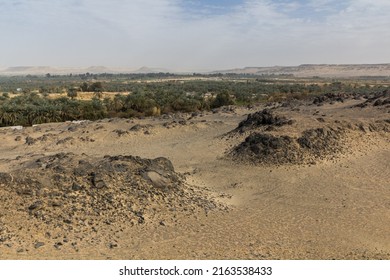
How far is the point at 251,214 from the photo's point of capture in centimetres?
1099

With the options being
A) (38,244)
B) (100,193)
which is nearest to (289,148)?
(100,193)

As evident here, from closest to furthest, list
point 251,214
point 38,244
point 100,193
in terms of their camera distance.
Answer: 1. point 38,244
2. point 100,193
3. point 251,214

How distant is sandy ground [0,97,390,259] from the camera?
335 inches

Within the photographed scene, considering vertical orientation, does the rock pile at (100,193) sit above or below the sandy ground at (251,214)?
above

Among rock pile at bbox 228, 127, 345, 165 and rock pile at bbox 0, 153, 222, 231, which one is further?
rock pile at bbox 228, 127, 345, 165

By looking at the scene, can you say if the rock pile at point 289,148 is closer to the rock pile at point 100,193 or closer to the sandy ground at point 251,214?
the sandy ground at point 251,214

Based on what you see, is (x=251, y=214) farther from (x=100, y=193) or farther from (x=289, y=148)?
(x=289, y=148)

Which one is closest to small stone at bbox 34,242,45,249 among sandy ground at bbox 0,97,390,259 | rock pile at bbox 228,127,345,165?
sandy ground at bbox 0,97,390,259

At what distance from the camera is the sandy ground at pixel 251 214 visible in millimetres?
8508

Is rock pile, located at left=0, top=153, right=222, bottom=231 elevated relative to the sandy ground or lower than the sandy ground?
elevated

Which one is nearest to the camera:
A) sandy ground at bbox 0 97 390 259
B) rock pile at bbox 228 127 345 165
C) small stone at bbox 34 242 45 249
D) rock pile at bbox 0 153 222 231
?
small stone at bbox 34 242 45 249

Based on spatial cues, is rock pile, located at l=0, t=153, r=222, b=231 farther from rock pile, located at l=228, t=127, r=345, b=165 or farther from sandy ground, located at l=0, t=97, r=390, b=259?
rock pile, located at l=228, t=127, r=345, b=165

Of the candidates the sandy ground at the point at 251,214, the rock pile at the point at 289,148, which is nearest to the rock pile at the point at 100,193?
the sandy ground at the point at 251,214
